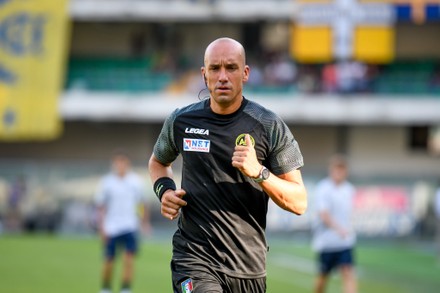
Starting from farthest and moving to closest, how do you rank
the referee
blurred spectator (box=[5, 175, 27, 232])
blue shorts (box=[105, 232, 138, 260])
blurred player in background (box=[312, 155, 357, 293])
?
blurred spectator (box=[5, 175, 27, 232]) < blue shorts (box=[105, 232, 138, 260]) < blurred player in background (box=[312, 155, 357, 293]) < the referee

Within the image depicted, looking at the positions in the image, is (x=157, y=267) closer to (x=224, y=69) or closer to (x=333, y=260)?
(x=333, y=260)

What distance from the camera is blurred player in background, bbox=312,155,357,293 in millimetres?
14422

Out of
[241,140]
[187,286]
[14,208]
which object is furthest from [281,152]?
[14,208]

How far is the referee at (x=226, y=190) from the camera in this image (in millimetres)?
6578

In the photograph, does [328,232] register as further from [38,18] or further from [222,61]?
[38,18]

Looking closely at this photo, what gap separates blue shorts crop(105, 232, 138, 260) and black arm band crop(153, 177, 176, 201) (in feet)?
27.9

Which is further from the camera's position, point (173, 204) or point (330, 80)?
point (330, 80)

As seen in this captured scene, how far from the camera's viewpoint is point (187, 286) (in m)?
6.67

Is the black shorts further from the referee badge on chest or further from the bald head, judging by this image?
the bald head

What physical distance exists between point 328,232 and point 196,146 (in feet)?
26.9

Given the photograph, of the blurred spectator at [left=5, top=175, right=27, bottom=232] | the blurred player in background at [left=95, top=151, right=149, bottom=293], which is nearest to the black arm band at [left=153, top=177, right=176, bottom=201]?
the blurred player in background at [left=95, top=151, right=149, bottom=293]

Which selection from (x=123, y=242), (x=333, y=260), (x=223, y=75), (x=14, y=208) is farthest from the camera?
(x=14, y=208)

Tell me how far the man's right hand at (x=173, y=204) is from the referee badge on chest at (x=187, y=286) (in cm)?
44

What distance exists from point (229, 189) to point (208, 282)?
63cm
